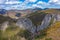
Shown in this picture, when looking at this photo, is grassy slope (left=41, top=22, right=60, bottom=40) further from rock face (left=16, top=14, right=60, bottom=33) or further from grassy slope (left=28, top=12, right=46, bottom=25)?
grassy slope (left=28, top=12, right=46, bottom=25)

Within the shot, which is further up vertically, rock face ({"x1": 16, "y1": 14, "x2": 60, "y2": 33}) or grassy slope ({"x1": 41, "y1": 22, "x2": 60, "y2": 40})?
rock face ({"x1": 16, "y1": 14, "x2": 60, "y2": 33})

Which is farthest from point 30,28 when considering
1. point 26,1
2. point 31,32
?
point 26,1

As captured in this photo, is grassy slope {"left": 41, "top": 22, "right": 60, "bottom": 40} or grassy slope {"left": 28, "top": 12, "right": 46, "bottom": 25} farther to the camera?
grassy slope {"left": 41, "top": 22, "right": 60, "bottom": 40}

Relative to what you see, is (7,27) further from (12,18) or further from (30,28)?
(30,28)

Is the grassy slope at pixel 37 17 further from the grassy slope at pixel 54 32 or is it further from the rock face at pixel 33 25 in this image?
the grassy slope at pixel 54 32

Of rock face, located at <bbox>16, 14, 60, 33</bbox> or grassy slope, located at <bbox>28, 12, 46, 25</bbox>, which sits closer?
grassy slope, located at <bbox>28, 12, 46, 25</bbox>

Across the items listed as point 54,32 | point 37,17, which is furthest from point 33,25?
point 54,32

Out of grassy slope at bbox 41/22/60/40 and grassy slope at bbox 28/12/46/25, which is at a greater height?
grassy slope at bbox 28/12/46/25

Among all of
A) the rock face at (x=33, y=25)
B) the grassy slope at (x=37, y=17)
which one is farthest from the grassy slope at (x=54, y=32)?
the grassy slope at (x=37, y=17)

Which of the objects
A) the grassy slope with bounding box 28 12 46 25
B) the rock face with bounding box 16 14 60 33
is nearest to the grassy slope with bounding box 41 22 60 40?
the rock face with bounding box 16 14 60 33
